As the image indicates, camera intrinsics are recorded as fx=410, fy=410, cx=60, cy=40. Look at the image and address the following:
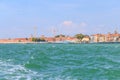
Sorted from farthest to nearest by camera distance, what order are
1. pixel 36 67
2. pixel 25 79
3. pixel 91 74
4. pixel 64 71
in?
pixel 36 67, pixel 64 71, pixel 91 74, pixel 25 79

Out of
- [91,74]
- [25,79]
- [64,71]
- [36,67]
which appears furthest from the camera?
[36,67]

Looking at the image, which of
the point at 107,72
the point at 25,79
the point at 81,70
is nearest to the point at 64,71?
the point at 81,70

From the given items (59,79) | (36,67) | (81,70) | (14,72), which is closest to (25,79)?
(59,79)

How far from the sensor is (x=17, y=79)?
2228cm

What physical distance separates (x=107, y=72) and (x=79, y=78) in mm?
2756

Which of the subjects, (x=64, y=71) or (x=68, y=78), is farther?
(x=64, y=71)

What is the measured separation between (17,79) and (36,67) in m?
7.60

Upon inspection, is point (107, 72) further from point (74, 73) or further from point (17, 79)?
point (17, 79)

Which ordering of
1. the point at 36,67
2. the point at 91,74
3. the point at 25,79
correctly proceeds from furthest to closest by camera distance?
the point at 36,67, the point at 91,74, the point at 25,79

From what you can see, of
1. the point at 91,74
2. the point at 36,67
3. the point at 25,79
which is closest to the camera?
the point at 25,79

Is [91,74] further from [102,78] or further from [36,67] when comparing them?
[36,67]

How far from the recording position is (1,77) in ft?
75.6

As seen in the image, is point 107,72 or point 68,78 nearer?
Result: point 68,78

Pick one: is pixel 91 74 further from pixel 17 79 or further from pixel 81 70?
pixel 17 79
